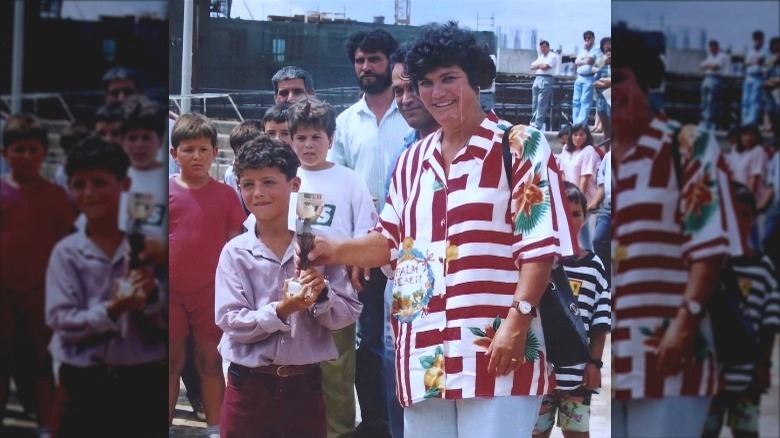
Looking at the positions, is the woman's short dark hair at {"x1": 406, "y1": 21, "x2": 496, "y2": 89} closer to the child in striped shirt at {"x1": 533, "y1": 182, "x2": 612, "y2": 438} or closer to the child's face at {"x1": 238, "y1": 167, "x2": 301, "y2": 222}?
the child in striped shirt at {"x1": 533, "y1": 182, "x2": 612, "y2": 438}

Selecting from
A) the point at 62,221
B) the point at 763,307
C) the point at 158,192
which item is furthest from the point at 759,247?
the point at 62,221

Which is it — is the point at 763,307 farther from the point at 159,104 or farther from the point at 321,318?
the point at 159,104

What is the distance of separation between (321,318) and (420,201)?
24.9 inches

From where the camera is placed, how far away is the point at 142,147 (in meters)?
4.68

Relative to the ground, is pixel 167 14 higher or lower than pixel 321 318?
higher

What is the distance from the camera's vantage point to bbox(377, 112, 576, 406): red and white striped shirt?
4.04 meters

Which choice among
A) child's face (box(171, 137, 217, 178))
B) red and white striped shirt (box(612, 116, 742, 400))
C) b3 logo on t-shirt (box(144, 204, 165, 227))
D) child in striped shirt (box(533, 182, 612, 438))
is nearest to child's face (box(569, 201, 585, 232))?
child in striped shirt (box(533, 182, 612, 438))

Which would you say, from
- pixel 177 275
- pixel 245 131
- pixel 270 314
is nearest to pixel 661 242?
pixel 270 314

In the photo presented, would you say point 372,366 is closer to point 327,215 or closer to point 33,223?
point 327,215

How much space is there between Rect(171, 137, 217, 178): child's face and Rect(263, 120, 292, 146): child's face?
0.85 ft

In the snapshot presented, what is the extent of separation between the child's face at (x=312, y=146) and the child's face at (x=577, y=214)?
3.24 ft

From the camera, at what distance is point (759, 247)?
3.92 metres

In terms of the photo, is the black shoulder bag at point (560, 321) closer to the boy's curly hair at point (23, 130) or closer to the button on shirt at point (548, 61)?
the button on shirt at point (548, 61)

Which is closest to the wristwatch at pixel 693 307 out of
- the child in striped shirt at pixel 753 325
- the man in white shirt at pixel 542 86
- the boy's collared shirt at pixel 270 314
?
the child in striped shirt at pixel 753 325
